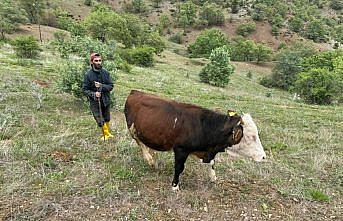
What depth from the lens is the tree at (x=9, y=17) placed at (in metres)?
58.6

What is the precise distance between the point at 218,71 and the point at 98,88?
32757 mm

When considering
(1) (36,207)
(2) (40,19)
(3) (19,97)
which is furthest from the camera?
(2) (40,19)

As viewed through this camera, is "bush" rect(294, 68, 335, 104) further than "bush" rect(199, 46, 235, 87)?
No

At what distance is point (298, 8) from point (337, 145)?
393ft

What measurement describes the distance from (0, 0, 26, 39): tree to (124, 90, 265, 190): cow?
5651 cm

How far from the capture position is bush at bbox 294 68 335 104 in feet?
105

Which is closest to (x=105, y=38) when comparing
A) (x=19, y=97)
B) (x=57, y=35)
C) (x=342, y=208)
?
(x=57, y=35)

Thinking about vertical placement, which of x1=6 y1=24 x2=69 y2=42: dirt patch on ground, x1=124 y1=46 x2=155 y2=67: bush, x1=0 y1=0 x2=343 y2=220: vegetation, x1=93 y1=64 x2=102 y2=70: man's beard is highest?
x1=93 y1=64 x2=102 y2=70: man's beard

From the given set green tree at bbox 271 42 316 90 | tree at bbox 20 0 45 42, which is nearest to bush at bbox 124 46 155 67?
green tree at bbox 271 42 316 90

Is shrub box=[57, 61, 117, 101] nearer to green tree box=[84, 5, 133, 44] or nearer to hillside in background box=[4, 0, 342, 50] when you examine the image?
green tree box=[84, 5, 133, 44]

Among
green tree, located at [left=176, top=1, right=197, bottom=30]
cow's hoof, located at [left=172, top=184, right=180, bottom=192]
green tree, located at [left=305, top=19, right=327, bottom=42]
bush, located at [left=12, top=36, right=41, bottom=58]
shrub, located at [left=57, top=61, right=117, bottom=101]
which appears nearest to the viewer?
cow's hoof, located at [left=172, top=184, right=180, bottom=192]

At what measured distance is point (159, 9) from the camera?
11644 centimetres

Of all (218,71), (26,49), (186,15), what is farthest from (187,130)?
(186,15)

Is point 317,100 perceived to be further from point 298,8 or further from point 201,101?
point 298,8
